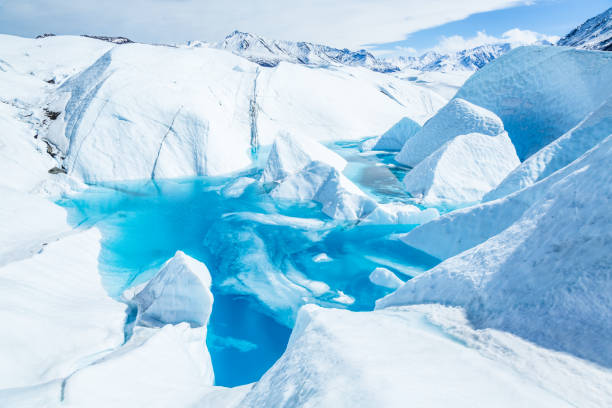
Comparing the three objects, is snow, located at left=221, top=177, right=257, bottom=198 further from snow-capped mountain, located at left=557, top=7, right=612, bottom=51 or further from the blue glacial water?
snow-capped mountain, located at left=557, top=7, right=612, bottom=51

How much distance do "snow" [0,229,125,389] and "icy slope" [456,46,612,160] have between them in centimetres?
1005

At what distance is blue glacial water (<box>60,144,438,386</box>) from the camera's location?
3998 millimetres

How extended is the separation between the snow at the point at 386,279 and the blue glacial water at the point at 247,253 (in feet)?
0.38

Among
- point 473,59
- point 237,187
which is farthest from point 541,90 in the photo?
point 473,59

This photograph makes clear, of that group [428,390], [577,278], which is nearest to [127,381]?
[428,390]

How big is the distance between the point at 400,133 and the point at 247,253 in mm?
9727

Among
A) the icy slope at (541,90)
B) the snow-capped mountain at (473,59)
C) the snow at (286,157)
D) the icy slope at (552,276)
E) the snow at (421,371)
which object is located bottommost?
the snow at (286,157)

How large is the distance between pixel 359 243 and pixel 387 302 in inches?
118

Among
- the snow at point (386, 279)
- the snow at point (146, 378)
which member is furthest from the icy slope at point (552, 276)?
the snow at point (386, 279)

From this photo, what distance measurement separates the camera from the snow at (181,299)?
364cm

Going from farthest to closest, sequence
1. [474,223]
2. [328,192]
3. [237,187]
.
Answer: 1. [237,187]
2. [328,192]
3. [474,223]

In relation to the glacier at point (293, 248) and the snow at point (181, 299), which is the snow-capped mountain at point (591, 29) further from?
the snow at point (181, 299)

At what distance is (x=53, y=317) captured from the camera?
10.3 ft

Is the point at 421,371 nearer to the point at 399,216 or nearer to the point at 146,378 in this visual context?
the point at 146,378
